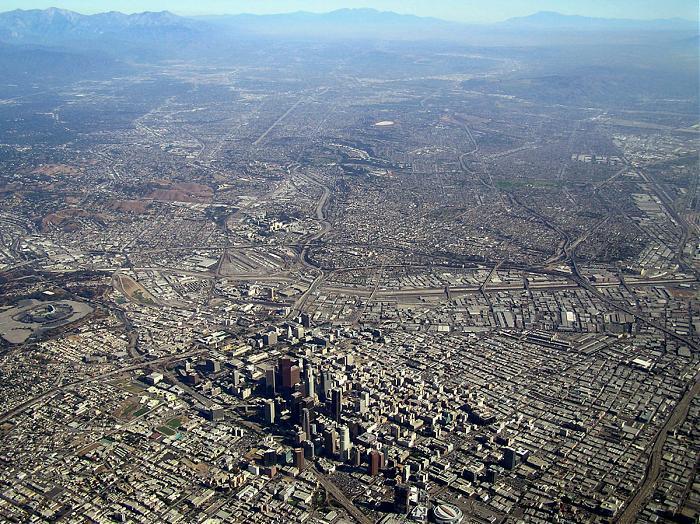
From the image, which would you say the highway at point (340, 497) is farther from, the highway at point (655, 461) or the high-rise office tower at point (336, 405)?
the highway at point (655, 461)

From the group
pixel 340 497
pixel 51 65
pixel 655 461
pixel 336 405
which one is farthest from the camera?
pixel 51 65

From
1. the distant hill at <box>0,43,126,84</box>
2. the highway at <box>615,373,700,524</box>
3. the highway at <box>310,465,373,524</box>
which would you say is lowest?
the highway at <box>310,465,373,524</box>

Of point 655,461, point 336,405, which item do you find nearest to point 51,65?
point 336,405

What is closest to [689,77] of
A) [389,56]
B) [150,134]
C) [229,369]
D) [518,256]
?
[389,56]

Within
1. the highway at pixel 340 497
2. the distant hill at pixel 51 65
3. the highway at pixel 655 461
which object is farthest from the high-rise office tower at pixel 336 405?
the distant hill at pixel 51 65

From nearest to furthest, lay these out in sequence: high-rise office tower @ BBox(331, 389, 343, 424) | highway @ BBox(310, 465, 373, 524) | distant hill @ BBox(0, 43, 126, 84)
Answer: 1. highway @ BBox(310, 465, 373, 524)
2. high-rise office tower @ BBox(331, 389, 343, 424)
3. distant hill @ BBox(0, 43, 126, 84)

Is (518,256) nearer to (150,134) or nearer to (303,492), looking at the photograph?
(303,492)

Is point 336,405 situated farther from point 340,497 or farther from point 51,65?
point 51,65

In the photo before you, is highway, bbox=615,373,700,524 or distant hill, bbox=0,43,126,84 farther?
distant hill, bbox=0,43,126,84

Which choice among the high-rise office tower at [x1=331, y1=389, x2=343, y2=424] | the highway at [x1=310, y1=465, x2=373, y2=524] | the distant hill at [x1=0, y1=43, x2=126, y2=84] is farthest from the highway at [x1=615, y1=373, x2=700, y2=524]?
→ the distant hill at [x1=0, y1=43, x2=126, y2=84]

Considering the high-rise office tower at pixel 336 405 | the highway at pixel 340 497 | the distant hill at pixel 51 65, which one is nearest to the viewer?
the highway at pixel 340 497

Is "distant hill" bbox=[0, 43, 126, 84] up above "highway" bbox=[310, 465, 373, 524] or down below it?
above

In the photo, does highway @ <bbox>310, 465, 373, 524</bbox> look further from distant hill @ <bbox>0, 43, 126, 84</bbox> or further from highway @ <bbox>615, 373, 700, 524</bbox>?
distant hill @ <bbox>0, 43, 126, 84</bbox>
